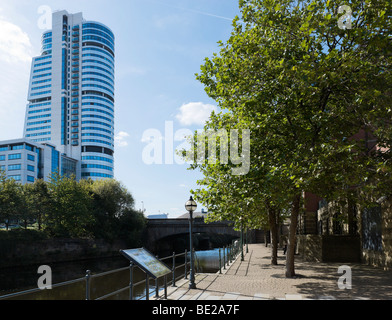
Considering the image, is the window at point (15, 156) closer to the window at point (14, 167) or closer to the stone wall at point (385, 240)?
the window at point (14, 167)

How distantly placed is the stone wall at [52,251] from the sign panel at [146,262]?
33.0 metres

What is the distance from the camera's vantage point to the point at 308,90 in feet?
41.2

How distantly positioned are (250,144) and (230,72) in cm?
283

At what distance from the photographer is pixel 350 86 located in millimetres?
12898

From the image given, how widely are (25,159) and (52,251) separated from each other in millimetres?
72745

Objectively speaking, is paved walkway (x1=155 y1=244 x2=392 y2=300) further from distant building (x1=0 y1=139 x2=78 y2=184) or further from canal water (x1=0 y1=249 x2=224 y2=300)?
distant building (x1=0 y1=139 x2=78 y2=184)

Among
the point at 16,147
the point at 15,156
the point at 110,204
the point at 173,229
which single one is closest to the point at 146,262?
the point at 110,204

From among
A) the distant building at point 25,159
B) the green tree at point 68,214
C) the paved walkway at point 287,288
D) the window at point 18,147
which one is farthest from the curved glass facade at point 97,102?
the paved walkway at point 287,288

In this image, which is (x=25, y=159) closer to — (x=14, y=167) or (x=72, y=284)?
(x=14, y=167)

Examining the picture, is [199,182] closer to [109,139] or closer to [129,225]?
[129,225]

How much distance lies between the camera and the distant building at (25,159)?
352ft

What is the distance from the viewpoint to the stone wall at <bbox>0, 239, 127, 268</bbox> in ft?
128

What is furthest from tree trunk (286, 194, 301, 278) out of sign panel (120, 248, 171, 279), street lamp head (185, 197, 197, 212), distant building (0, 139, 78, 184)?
distant building (0, 139, 78, 184)
